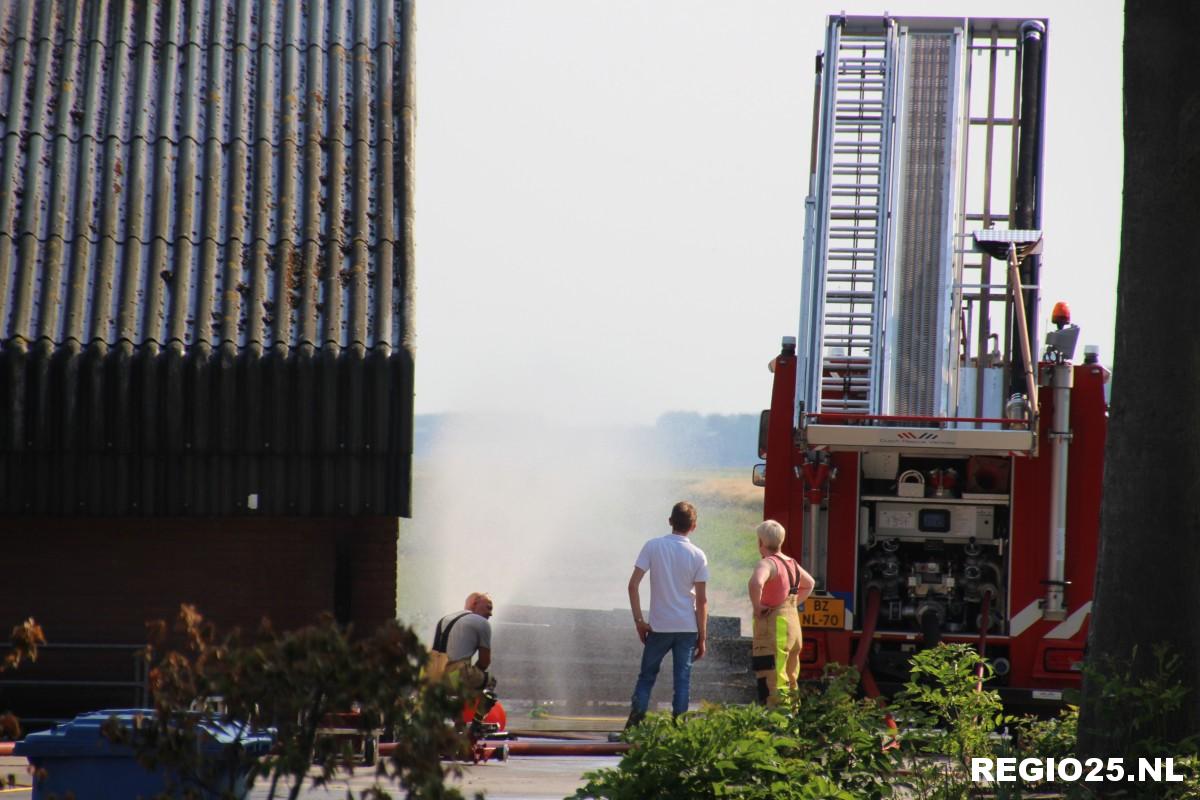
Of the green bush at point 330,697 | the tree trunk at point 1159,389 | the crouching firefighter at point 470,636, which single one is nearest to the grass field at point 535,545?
the crouching firefighter at point 470,636

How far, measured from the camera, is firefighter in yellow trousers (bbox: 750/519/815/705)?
11.1 metres

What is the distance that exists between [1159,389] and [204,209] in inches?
320

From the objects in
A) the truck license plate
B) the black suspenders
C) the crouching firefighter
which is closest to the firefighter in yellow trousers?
the truck license plate

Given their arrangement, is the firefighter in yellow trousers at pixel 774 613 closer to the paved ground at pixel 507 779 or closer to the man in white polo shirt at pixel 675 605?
the man in white polo shirt at pixel 675 605

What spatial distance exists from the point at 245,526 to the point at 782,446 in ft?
13.6

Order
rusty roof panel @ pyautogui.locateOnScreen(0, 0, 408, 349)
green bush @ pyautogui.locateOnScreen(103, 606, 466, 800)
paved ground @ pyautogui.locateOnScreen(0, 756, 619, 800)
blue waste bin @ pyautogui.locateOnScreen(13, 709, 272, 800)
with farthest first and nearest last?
rusty roof panel @ pyautogui.locateOnScreen(0, 0, 408, 349)
paved ground @ pyautogui.locateOnScreen(0, 756, 619, 800)
blue waste bin @ pyautogui.locateOnScreen(13, 709, 272, 800)
green bush @ pyautogui.locateOnScreen(103, 606, 466, 800)

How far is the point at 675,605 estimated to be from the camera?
11.2m

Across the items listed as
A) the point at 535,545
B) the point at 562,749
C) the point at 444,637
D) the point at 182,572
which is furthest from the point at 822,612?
the point at 535,545

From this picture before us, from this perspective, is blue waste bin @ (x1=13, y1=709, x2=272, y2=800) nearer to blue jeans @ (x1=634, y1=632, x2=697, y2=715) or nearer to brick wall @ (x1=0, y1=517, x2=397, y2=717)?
blue jeans @ (x1=634, y1=632, x2=697, y2=715)

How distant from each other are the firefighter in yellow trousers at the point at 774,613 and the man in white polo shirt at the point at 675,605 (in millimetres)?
395

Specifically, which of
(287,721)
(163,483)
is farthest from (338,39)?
(287,721)

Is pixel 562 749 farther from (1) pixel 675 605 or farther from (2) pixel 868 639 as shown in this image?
(2) pixel 868 639

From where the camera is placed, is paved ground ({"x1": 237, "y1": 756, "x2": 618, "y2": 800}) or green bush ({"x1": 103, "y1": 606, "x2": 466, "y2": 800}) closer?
green bush ({"x1": 103, "y1": 606, "x2": 466, "y2": 800})

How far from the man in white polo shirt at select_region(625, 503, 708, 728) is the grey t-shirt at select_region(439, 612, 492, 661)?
1.11m
